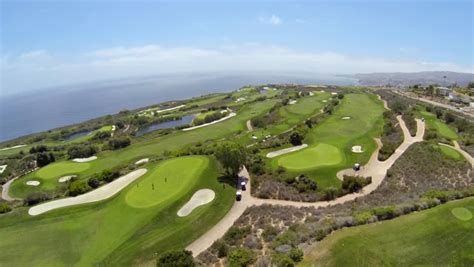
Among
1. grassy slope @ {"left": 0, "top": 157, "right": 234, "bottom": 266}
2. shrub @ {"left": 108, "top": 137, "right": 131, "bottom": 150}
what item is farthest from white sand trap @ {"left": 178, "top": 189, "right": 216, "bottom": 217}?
shrub @ {"left": 108, "top": 137, "right": 131, "bottom": 150}

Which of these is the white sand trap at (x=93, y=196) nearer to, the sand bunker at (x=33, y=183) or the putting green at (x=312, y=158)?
the sand bunker at (x=33, y=183)

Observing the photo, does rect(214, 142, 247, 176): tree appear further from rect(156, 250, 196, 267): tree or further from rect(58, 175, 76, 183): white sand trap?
rect(58, 175, 76, 183): white sand trap

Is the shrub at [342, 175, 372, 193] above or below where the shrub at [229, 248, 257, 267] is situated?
above

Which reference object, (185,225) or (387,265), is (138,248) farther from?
(387,265)

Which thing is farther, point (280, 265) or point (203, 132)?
point (203, 132)

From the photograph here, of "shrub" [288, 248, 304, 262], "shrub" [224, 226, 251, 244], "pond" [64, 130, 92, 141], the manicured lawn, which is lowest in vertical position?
"pond" [64, 130, 92, 141]

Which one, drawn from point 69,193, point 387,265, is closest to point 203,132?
point 69,193
